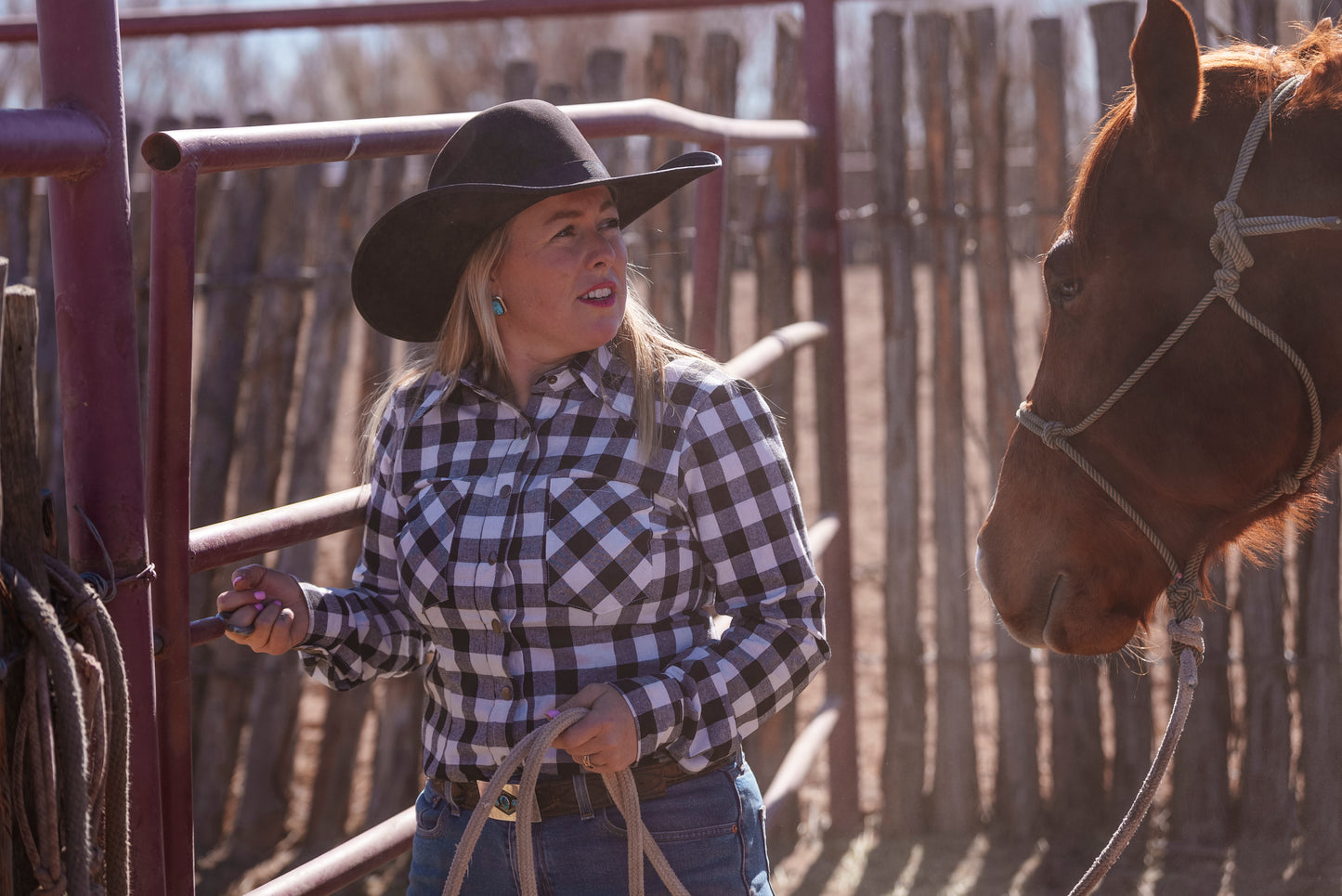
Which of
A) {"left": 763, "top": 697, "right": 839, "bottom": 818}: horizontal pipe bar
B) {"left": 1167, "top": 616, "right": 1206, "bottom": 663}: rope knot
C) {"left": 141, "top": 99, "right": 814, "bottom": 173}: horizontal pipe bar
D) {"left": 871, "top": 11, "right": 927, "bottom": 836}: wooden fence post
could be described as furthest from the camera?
{"left": 871, "top": 11, "right": 927, "bottom": 836}: wooden fence post

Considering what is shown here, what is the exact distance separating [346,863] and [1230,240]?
4.87ft

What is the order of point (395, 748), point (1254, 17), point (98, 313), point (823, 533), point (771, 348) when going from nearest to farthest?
1. point (98, 313)
2. point (771, 348)
3. point (823, 533)
4. point (1254, 17)
5. point (395, 748)

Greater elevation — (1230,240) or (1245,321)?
(1230,240)

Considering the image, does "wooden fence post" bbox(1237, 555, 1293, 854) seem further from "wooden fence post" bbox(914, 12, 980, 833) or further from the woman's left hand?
the woman's left hand

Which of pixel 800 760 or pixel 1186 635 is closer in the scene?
pixel 1186 635

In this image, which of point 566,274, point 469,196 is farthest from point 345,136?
point 566,274

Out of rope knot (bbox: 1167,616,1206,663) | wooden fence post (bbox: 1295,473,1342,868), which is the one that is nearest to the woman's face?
rope knot (bbox: 1167,616,1206,663)

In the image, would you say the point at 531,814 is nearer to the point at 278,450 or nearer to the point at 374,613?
the point at 374,613

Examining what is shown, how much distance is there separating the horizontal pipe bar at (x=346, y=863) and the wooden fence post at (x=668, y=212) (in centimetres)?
225

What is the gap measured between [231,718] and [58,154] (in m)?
3.05

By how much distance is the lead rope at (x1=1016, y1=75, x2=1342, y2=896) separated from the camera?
5.08 feet

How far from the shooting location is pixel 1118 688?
11.6ft

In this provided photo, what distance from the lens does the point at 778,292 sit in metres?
3.75

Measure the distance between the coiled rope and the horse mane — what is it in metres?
1.38
